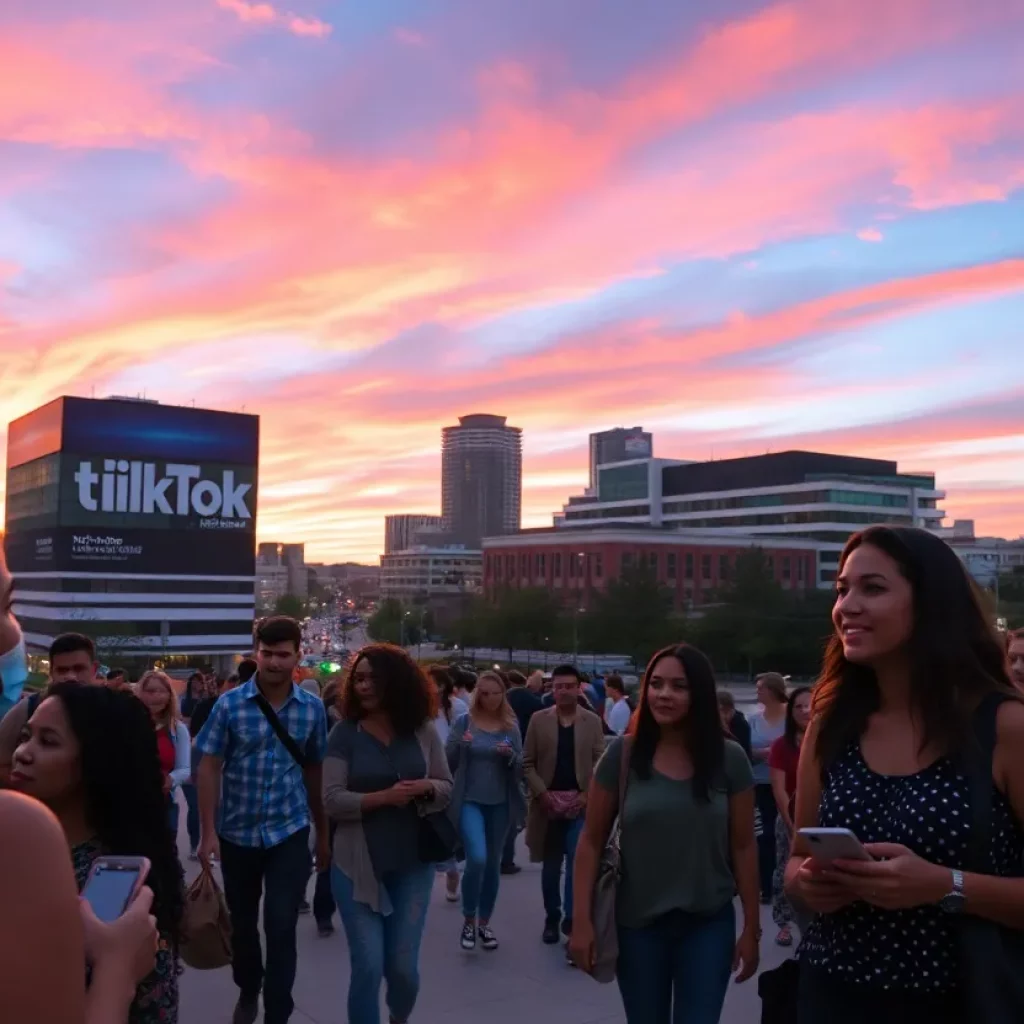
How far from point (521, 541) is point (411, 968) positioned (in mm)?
89882

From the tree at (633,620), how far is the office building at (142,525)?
116 ft

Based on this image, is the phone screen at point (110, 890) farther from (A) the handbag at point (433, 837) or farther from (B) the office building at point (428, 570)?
(B) the office building at point (428, 570)

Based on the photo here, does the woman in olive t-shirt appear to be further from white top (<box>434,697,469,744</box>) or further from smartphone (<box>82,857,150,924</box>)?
white top (<box>434,697,469,744</box>)

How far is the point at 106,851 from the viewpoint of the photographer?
9.45ft

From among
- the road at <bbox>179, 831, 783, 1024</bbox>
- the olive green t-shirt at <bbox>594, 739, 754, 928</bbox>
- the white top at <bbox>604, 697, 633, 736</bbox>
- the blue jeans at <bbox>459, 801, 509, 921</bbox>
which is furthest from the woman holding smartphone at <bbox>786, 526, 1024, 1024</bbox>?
the white top at <bbox>604, 697, 633, 736</bbox>

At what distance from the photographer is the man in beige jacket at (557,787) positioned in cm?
727

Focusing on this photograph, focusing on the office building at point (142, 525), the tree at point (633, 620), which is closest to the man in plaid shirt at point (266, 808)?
the tree at point (633, 620)

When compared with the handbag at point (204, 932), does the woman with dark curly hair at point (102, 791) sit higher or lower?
higher

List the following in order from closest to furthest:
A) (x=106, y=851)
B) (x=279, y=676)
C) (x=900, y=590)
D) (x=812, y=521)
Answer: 1. (x=900, y=590)
2. (x=106, y=851)
3. (x=279, y=676)
4. (x=812, y=521)

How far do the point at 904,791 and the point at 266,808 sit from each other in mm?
3570

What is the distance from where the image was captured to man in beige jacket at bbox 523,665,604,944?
7273 mm

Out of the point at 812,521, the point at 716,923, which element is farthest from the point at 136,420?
the point at 716,923

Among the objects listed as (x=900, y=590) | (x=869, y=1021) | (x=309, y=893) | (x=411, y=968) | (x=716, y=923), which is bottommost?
(x=309, y=893)

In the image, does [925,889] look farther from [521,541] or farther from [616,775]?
[521,541]
